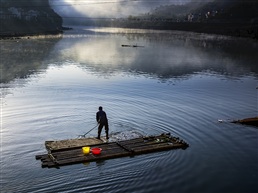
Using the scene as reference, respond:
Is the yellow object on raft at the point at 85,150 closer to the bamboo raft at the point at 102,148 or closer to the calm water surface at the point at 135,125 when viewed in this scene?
the bamboo raft at the point at 102,148

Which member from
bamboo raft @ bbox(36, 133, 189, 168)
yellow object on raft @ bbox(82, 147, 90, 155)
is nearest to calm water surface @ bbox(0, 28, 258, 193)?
bamboo raft @ bbox(36, 133, 189, 168)

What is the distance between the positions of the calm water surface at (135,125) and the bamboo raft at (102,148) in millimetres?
517

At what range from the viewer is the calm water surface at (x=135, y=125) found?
76.2ft

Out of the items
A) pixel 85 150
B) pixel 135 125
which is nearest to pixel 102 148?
pixel 85 150

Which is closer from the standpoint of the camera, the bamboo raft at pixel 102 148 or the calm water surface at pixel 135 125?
the calm water surface at pixel 135 125

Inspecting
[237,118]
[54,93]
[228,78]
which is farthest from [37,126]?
[228,78]

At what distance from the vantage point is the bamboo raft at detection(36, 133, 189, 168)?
24891 mm

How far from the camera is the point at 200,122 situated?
36781 mm

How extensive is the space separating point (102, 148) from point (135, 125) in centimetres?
874

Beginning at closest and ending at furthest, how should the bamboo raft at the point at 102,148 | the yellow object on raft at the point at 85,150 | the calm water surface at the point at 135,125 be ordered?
1. the calm water surface at the point at 135,125
2. the bamboo raft at the point at 102,148
3. the yellow object on raft at the point at 85,150

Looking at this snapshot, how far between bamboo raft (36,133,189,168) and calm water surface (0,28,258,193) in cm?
52

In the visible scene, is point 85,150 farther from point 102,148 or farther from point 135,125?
point 135,125

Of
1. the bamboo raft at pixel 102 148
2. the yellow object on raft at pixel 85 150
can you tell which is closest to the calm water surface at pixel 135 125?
the bamboo raft at pixel 102 148

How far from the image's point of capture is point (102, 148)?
2689 centimetres
